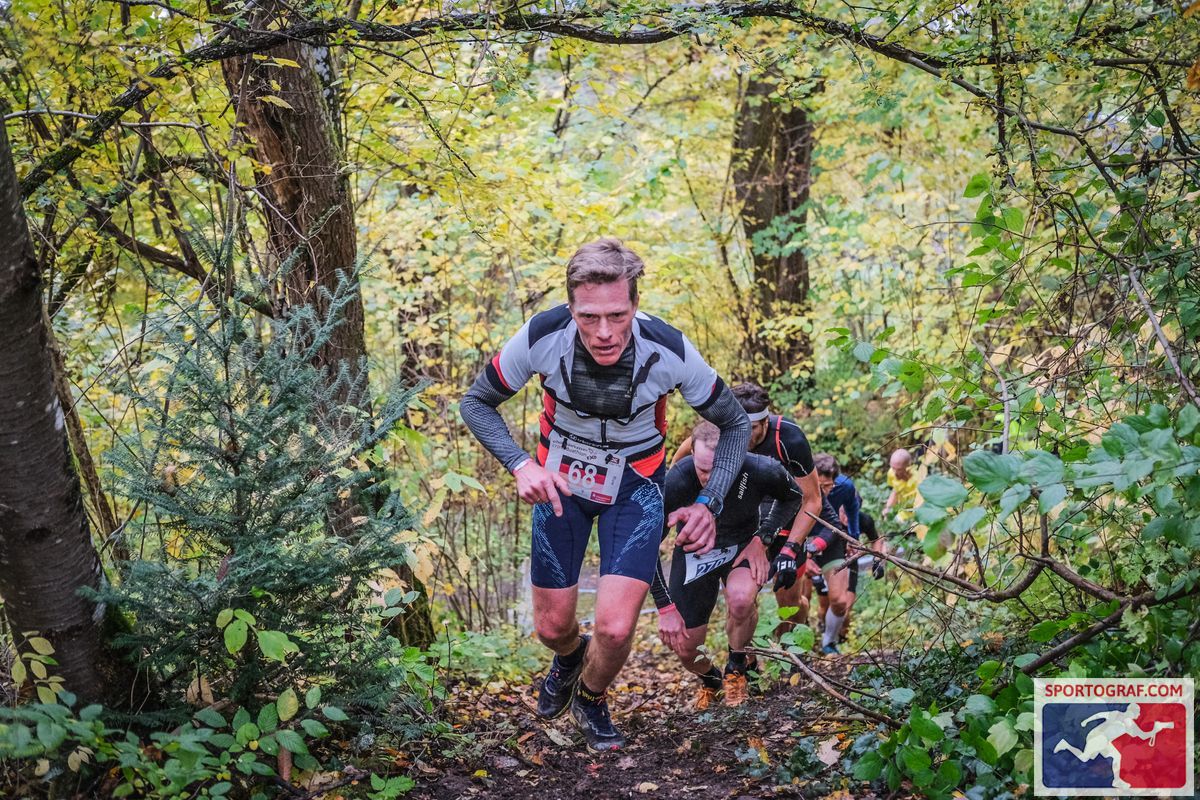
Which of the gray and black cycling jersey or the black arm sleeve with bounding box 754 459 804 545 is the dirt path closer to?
the black arm sleeve with bounding box 754 459 804 545

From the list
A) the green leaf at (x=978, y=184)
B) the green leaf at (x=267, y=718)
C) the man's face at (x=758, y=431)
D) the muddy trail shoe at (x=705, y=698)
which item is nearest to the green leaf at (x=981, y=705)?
the green leaf at (x=978, y=184)

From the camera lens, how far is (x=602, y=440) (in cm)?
440

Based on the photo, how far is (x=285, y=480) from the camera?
3309 mm

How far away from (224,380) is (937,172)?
11.7 m

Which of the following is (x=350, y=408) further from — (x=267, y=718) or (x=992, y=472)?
(x=992, y=472)

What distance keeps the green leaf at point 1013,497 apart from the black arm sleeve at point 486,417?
98.3 inches

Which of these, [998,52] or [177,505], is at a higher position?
[998,52]

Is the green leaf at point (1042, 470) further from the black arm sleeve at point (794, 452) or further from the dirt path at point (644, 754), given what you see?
the black arm sleeve at point (794, 452)

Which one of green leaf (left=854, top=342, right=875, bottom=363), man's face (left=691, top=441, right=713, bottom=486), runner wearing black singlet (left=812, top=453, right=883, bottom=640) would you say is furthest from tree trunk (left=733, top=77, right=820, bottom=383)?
green leaf (left=854, top=342, right=875, bottom=363)

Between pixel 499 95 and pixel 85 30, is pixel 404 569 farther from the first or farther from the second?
pixel 85 30

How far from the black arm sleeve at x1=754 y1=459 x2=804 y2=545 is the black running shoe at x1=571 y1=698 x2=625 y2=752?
1.63 m

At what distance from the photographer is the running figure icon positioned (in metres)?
2.52

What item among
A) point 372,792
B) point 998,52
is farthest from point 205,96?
point 998,52

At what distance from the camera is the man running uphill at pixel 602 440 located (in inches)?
160
